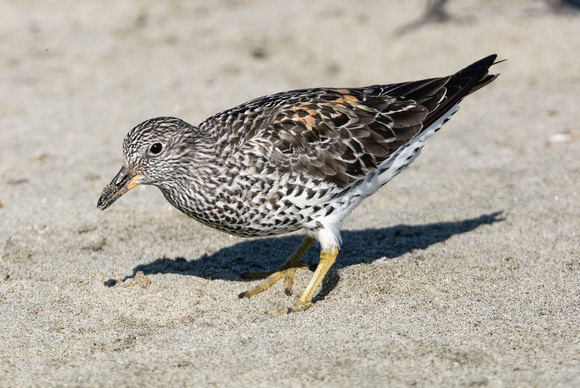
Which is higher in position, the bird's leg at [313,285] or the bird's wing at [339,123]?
the bird's wing at [339,123]

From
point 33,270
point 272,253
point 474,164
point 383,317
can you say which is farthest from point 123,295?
point 474,164

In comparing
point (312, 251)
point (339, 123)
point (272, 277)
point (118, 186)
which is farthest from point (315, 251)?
point (118, 186)

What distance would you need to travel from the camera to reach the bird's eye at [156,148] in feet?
19.0

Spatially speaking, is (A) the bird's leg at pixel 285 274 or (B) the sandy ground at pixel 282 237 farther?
(A) the bird's leg at pixel 285 274

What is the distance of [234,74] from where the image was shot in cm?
1180

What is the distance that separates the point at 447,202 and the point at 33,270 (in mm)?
4759

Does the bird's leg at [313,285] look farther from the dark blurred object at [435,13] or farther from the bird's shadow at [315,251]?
the dark blurred object at [435,13]

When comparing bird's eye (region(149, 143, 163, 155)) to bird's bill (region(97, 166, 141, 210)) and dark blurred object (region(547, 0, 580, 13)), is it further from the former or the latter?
dark blurred object (region(547, 0, 580, 13))

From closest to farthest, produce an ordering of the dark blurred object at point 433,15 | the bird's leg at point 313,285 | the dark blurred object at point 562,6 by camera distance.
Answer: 1. the bird's leg at point 313,285
2. the dark blurred object at point 433,15
3. the dark blurred object at point 562,6

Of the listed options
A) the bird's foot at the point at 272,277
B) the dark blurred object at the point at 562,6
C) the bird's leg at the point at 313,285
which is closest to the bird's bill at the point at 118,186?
the bird's foot at the point at 272,277

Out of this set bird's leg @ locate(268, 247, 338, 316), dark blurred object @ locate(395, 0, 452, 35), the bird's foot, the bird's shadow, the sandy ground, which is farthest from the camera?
dark blurred object @ locate(395, 0, 452, 35)

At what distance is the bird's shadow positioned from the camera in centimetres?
668

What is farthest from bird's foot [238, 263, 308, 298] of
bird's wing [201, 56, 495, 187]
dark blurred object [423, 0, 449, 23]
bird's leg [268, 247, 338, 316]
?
dark blurred object [423, 0, 449, 23]

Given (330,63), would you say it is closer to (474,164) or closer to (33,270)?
(474,164)
